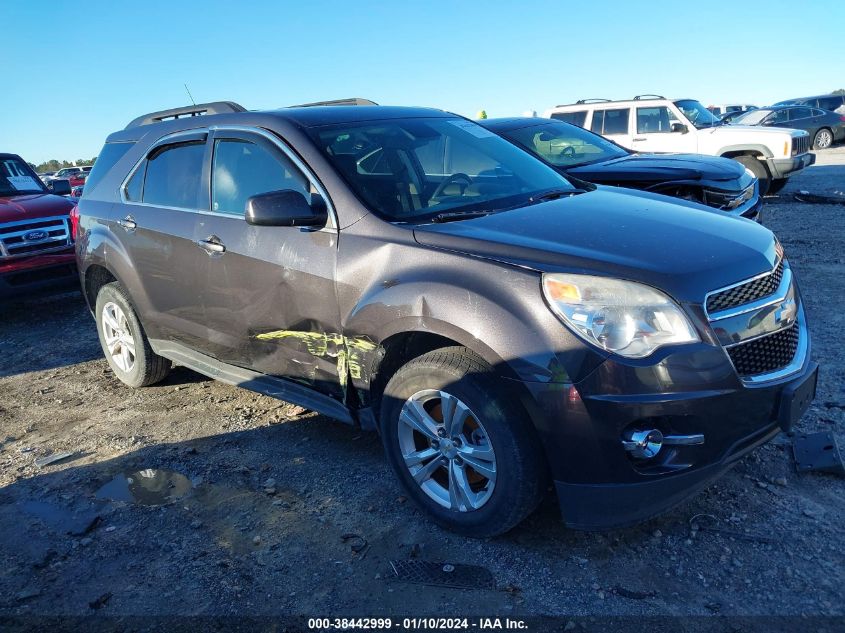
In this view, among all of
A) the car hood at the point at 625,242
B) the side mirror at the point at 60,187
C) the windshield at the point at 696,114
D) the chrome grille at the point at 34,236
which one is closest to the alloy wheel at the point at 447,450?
the car hood at the point at 625,242

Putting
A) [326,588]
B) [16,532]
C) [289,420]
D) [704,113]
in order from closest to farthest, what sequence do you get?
[326,588] → [16,532] → [289,420] → [704,113]

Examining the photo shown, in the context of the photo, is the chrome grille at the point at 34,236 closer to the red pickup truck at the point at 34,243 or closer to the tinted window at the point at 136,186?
the red pickup truck at the point at 34,243

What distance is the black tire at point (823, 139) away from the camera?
2338cm

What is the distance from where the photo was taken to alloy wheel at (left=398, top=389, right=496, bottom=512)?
2842mm

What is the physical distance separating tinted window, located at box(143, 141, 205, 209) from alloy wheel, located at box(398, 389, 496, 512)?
208 cm

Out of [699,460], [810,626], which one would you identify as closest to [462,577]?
[699,460]

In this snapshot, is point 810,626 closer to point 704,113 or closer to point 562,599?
point 562,599

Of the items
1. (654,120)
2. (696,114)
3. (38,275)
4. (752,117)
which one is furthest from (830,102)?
(38,275)

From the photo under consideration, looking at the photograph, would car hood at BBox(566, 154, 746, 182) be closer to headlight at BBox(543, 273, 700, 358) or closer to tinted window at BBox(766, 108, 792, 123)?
headlight at BBox(543, 273, 700, 358)

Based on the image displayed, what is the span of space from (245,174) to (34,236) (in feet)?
17.0

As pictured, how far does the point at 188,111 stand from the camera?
4.80 meters

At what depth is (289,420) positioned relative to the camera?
4422 mm

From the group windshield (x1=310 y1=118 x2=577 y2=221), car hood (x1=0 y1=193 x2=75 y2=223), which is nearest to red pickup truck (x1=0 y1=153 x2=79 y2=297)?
car hood (x1=0 y1=193 x2=75 y2=223)

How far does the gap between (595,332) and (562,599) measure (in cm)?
102
